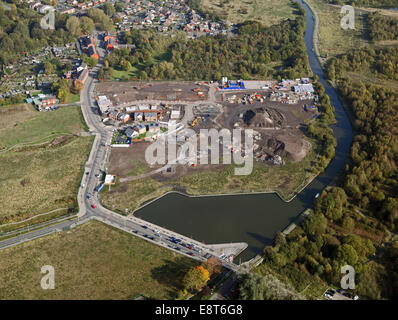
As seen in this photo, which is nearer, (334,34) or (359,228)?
(359,228)

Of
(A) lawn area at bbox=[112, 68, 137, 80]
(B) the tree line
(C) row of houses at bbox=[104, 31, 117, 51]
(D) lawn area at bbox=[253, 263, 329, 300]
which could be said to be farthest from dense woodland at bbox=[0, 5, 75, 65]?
(D) lawn area at bbox=[253, 263, 329, 300]

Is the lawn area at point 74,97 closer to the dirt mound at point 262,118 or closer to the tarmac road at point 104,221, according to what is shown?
the tarmac road at point 104,221

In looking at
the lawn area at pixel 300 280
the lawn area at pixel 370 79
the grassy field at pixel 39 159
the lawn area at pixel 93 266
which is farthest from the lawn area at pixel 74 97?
the lawn area at pixel 370 79

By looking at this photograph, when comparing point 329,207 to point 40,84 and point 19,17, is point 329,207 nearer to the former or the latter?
point 40,84

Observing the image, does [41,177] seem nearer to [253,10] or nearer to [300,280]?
[300,280]

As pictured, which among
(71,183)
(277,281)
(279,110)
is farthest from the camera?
(279,110)

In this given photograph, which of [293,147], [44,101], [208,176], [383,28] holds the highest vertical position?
[383,28]

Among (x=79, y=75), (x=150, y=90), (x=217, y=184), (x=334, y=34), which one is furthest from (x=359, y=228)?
(x=334, y=34)

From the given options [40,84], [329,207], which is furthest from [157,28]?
[329,207]
